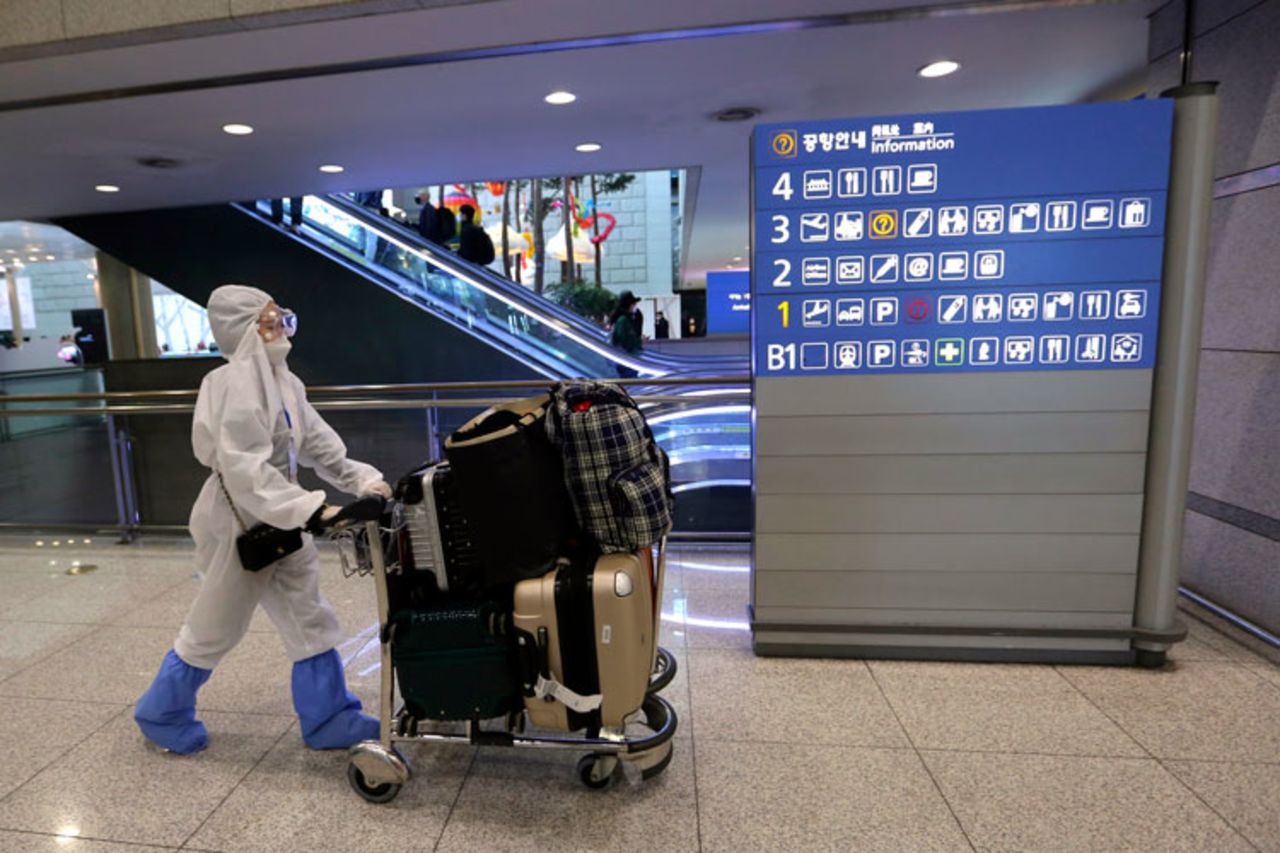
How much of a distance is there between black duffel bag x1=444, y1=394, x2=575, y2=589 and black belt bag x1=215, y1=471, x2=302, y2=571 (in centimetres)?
62

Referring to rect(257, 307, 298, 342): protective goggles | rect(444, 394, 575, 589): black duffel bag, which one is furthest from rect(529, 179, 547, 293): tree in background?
rect(444, 394, 575, 589): black duffel bag

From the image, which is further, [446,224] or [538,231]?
[538,231]

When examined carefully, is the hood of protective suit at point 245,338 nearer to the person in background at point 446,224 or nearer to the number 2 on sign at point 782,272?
the number 2 on sign at point 782,272

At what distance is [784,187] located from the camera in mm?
2525

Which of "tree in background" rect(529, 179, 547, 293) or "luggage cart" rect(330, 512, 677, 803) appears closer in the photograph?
"luggage cart" rect(330, 512, 677, 803)

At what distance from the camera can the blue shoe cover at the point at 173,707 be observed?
7.11 feet

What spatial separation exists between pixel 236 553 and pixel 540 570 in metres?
1.01

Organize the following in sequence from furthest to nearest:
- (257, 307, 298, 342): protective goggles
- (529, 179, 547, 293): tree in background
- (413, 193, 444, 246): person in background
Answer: (529, 179, 547, 293): tree in background
(413, 193, 444, 246): person in background
(257, 307, 298, 342): protective goggles

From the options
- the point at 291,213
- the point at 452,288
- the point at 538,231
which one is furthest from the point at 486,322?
the point at 538,231

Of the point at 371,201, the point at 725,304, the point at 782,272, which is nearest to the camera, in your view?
the point at 782,272

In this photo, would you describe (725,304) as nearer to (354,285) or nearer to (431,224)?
(431,224)

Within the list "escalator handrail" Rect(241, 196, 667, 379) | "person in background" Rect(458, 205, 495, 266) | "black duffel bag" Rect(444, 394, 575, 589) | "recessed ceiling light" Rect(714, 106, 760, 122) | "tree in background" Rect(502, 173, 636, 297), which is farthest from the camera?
"tree in background" Rect(502, 173, 636, 297)

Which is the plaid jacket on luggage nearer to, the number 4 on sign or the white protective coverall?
the white protective coverall

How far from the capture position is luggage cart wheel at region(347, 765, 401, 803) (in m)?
1.96
